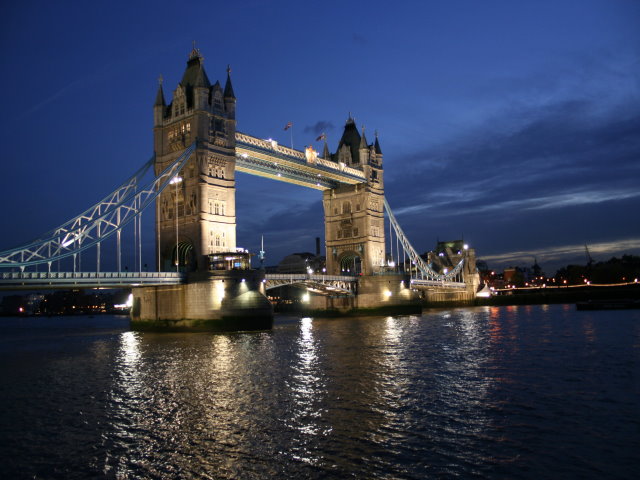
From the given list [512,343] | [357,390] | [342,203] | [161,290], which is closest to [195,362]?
[357,390]

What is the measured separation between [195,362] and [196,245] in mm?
20875

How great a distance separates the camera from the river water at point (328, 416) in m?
10.1

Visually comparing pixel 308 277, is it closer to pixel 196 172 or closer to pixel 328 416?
pixel 196 172

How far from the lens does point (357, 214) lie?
69.3 m

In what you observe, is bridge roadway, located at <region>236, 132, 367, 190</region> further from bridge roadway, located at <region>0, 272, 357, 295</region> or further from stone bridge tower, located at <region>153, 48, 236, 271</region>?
bridge roadway, located at <region>0, 272, 357, 295</region>

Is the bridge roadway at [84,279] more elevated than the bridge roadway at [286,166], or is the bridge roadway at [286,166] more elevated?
the bridge roadway at [286,166]

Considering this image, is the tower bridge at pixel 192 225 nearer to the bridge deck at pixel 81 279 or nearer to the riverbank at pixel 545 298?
the bridge deck at pixel 81 279

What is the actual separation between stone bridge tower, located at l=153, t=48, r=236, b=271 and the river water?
19.6 m

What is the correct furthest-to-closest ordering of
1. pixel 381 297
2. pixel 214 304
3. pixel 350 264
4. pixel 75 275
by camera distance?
pixel 350 264 → pixel 381 297 → pixel 214 304 → pixel 75 275

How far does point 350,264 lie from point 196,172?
35491 mm

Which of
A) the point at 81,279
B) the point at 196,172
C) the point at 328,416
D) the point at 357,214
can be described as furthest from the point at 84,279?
the point at 357,214

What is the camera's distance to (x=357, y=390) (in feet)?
56.3

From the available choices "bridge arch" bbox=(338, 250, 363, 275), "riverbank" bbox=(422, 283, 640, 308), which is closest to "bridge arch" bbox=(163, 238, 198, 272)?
"bridge arch" bbox=(338, 250, 363, 275)

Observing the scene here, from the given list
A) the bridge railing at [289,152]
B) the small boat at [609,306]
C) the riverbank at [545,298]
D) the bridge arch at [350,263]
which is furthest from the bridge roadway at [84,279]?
the riverbank at [545,298]
